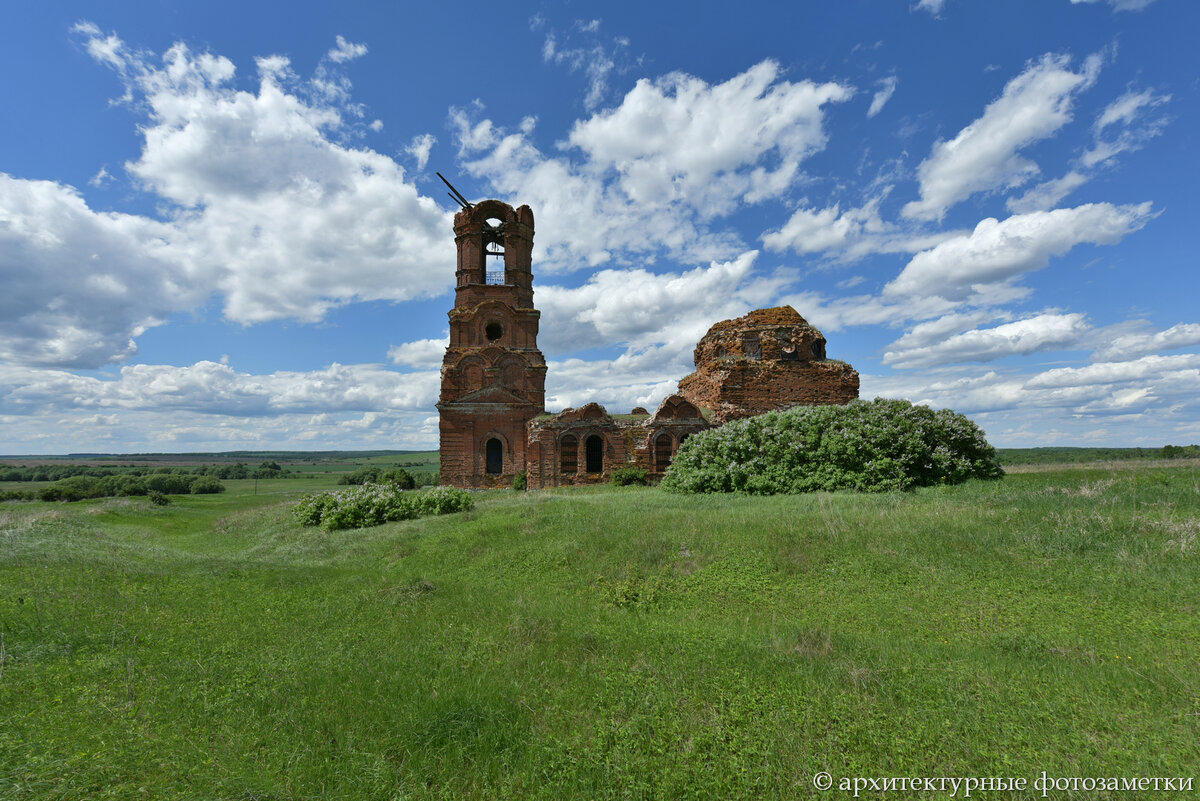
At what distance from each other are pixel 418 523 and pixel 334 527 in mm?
3804

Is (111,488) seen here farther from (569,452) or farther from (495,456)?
(569,452)

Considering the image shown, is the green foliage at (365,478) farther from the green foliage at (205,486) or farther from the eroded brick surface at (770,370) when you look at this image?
the eroded brick surface at (770,370)

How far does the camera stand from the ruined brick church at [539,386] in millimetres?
24094

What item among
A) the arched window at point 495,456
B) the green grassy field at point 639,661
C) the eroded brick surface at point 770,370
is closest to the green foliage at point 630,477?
the eroded brick surface at point 770,370

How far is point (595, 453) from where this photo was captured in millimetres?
27516

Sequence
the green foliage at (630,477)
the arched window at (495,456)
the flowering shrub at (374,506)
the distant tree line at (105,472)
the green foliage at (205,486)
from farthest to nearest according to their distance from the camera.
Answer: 1. the distant tree line at (105,472)
2. the green foliage at (205,486)
3. the arched window at (495,456)
4. the green foliage at (630,477)
5. the flowering shrub at (374,506)

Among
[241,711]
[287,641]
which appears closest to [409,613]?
[287,641]

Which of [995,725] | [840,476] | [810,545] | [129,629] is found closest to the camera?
[995,725]

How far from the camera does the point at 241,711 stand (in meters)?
4.58

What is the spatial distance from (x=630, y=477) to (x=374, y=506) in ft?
41.0

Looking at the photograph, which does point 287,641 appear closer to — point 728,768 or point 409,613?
point 409,613

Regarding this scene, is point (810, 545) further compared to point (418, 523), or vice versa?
point (418, 523)

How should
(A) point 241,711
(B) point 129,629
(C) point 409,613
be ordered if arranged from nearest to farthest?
(A) point 241,711, (B) point 129,629, (C) point 409,613

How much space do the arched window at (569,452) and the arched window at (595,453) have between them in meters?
0.65
